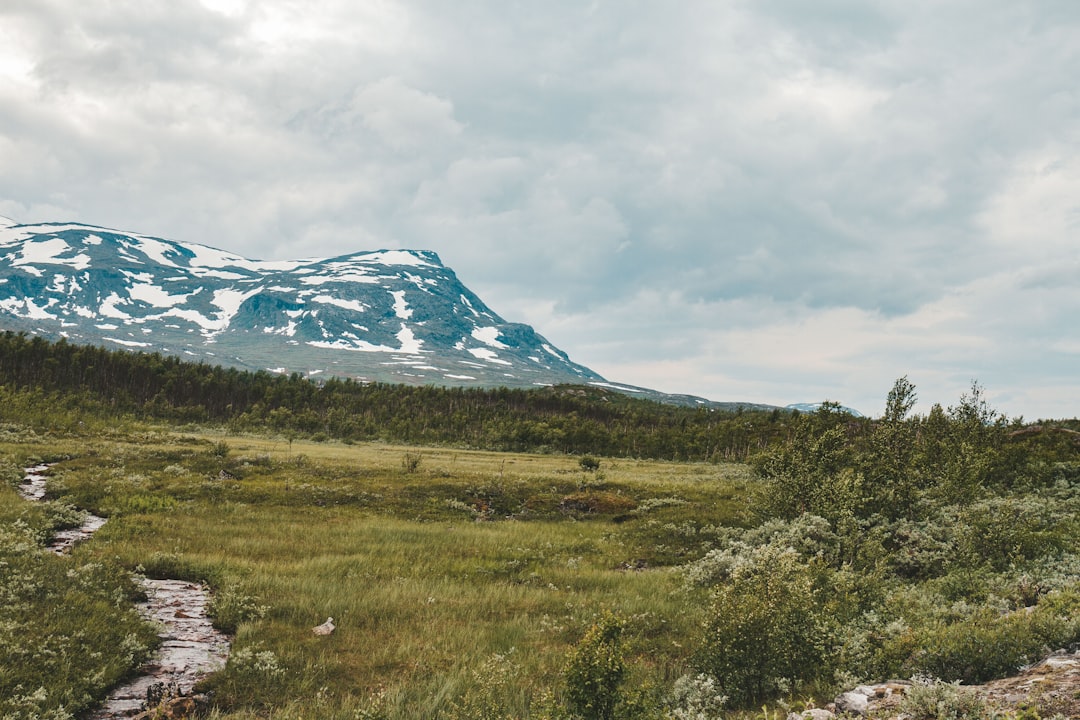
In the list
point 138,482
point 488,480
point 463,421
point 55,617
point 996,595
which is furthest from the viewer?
point 463,421

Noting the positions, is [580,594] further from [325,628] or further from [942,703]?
[942,703]

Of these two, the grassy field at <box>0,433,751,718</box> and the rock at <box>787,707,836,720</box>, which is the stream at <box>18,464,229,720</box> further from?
the rock at <box>787,707,836,720</box>

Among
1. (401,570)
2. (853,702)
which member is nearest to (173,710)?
(401,570)

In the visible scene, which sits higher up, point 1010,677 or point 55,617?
point 1010,677

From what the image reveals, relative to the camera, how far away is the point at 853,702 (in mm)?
8836

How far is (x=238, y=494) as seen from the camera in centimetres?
3519

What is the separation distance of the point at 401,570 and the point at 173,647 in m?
8.32

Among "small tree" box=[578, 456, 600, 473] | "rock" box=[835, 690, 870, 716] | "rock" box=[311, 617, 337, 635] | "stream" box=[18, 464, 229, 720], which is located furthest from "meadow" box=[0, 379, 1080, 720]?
"small tree" box=[578, 456, 600, 473]

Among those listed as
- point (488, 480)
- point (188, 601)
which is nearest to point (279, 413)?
point (488, 480)

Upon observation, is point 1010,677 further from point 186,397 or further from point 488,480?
point 186,397

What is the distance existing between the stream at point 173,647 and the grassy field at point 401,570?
0.51 meters

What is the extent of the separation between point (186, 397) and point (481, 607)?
553 feet

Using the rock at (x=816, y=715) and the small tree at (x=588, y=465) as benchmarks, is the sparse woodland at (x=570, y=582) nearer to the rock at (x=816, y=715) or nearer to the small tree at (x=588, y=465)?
the rock at (x=816, y=715)

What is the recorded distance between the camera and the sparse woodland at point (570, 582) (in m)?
9.98
